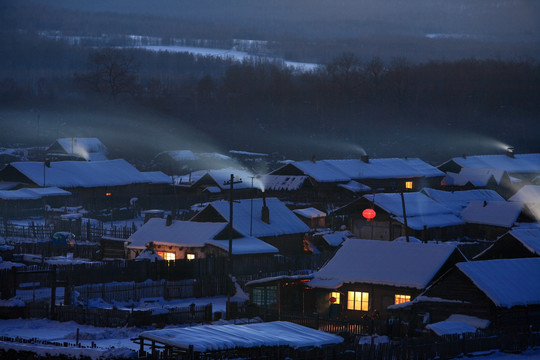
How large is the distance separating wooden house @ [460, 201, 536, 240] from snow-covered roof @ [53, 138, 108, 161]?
165ft

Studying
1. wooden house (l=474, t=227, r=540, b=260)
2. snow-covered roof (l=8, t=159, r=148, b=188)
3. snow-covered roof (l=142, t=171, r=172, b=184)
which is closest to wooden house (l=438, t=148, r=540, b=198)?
snow-covered roof (l=142, t=171, r=172, b=184)

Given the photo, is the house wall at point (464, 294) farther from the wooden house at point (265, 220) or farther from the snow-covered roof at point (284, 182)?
the snow-covered roof at point (284, 182)

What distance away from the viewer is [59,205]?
60938mm

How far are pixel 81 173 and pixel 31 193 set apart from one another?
30.4 ft

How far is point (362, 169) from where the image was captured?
252 feet

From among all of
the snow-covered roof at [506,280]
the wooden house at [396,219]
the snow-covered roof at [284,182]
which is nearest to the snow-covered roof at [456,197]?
the wooden house at [396,219]

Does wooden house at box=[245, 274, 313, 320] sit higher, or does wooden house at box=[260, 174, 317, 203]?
wooden house at box=[245, 274, 313, 320]

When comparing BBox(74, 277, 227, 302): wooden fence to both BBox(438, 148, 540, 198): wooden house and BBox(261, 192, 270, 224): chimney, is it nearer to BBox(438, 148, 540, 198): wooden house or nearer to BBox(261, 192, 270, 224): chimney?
BBox(261, 192, 270, 224): chimney

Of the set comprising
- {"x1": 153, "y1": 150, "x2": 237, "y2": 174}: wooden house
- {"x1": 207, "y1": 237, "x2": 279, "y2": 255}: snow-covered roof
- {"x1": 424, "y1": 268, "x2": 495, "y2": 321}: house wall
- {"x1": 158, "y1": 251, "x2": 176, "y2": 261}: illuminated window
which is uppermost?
{"x1": 424, "y1": 268, "x2": 495, "y2": 321}: house wall

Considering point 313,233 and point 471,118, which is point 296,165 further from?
point 471,118

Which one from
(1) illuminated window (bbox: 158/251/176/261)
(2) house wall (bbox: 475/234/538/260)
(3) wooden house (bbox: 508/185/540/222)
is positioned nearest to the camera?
(2) house wall (bbox: 475/234/538/260)

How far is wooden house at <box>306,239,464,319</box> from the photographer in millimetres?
31641

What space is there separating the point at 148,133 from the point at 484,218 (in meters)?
83.0

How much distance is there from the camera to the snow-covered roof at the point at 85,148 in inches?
3895
